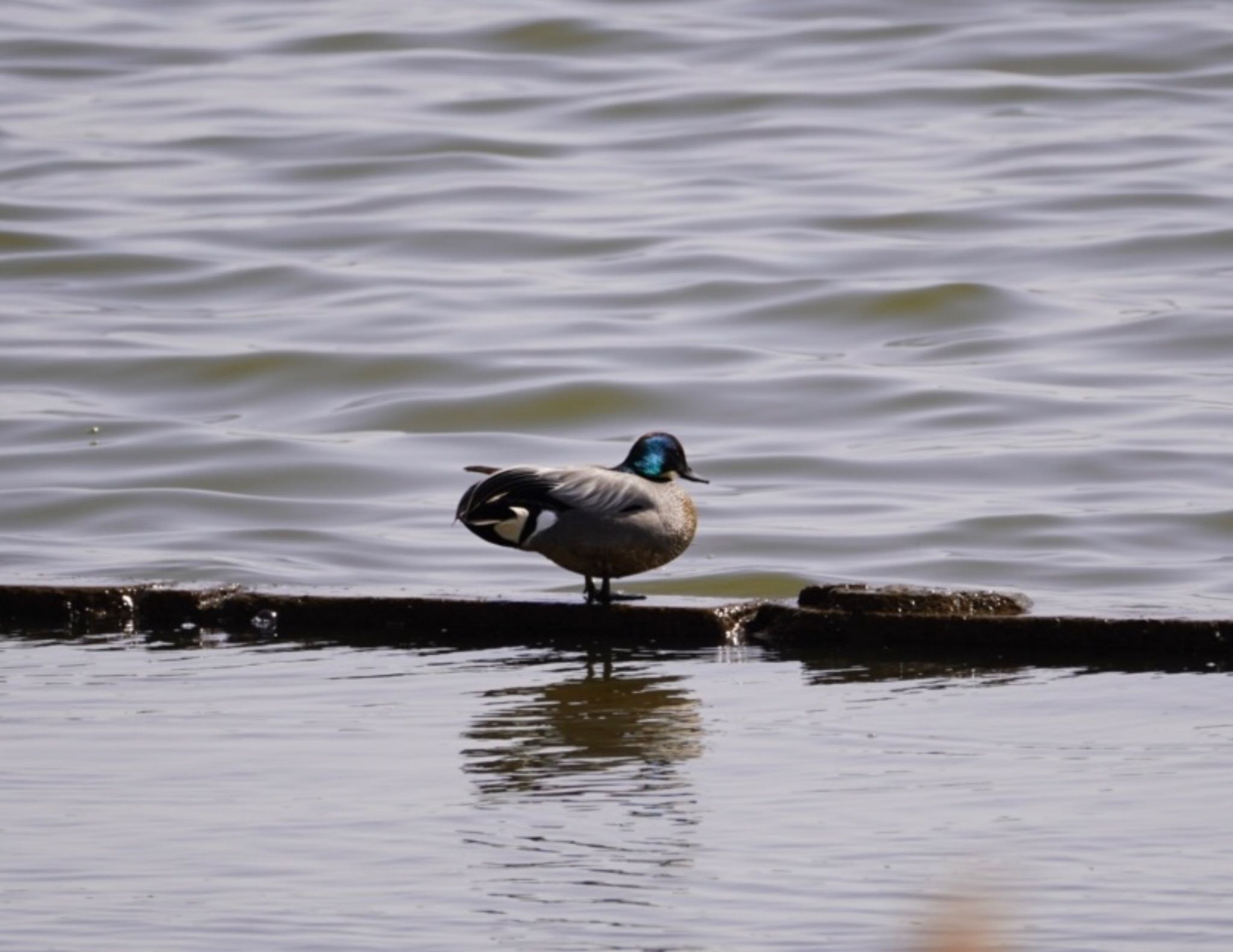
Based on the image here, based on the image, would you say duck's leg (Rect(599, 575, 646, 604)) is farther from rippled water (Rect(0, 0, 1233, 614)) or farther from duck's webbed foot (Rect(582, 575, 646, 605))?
rippled water (Rect(0, 0, 1233, 614))

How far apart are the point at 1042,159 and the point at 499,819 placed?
580 inches

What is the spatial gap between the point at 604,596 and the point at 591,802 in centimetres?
192

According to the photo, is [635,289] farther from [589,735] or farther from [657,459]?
[589,735]

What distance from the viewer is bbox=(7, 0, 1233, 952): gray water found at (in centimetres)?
428

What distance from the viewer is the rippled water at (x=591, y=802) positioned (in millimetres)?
3963

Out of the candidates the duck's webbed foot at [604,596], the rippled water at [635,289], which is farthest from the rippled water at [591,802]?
the rippled water at [635,289]

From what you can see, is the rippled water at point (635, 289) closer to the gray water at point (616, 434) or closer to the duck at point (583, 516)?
the gray water at point (616, 434)

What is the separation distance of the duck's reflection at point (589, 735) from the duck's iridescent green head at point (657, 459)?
2.11 ft

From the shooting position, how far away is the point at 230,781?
194 inches

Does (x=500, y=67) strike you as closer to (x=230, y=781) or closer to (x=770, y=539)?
(x=770, y=539)

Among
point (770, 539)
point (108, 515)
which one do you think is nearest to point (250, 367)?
point (108, 515)

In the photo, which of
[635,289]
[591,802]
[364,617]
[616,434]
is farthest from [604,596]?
[635,289]

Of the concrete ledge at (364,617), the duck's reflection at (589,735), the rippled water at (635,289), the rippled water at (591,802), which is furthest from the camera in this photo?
the rippled water at (635,289)

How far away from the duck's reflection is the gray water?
0.02 metres
